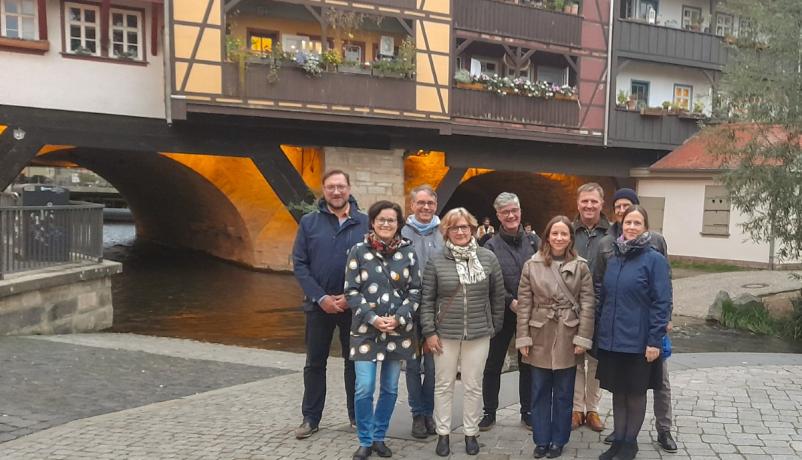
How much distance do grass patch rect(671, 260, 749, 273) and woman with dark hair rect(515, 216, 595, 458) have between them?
15.8 metres

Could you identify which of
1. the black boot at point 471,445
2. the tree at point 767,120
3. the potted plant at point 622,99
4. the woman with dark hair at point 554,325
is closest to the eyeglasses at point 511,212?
the woman with dark hair at point 554,325

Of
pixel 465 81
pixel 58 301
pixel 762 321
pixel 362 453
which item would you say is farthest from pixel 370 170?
pixel 362 453

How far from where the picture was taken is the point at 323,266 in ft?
15.2

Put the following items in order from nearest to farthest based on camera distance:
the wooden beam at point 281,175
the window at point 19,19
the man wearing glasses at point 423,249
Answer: the man wearing glasses at point 423,249 < the window at point 19,19 < the wooden beam at point 281,175

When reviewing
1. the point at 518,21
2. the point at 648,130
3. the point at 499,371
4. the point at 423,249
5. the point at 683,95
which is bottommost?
the point at 499,371

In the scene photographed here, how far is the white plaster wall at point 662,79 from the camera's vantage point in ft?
67.5

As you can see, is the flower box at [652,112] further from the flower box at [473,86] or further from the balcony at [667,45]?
the flower box at [473,86]

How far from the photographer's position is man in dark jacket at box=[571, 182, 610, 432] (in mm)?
4793

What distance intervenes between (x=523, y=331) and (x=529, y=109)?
45.7ft

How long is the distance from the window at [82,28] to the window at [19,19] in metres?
0.63

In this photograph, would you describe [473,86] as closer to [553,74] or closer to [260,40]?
[553,74]

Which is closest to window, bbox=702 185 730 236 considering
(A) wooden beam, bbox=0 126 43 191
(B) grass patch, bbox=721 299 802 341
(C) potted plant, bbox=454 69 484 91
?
(B) grass patch, bbox=721 299 802 341

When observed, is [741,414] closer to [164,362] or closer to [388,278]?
[388,278]

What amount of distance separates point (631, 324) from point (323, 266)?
81.8 inches
